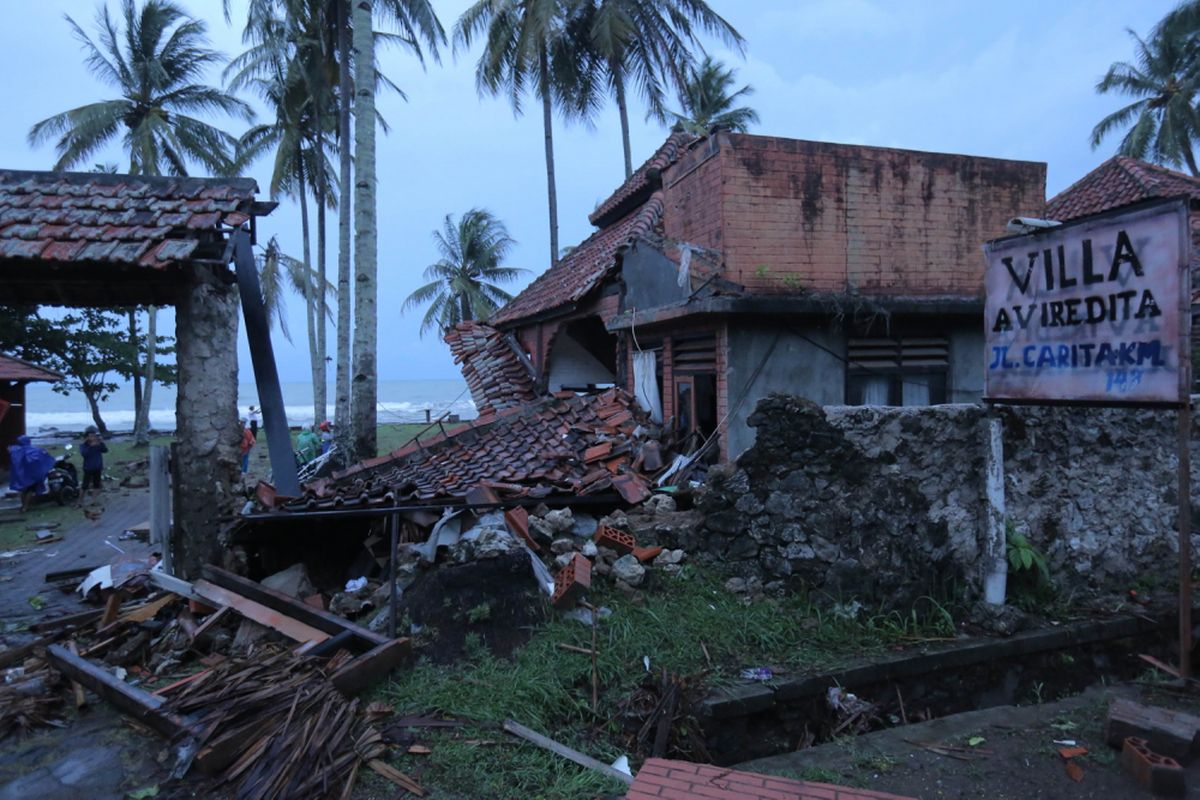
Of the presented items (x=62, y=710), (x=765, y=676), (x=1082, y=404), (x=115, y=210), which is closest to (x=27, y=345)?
(x=115, y=210)

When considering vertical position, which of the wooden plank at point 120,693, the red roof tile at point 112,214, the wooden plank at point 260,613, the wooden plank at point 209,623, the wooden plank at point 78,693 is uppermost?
the red roof tile at point 112,214

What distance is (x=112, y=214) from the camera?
6488 mm

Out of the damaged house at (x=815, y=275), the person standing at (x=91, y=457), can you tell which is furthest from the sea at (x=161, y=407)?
the damaged house at (x=815, y=275)

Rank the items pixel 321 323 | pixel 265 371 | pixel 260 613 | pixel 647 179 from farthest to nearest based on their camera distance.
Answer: pixel 321 323 < pixel 647 179 < pixel 265 371 < pixel 260 613

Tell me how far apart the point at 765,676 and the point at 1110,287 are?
382 cm

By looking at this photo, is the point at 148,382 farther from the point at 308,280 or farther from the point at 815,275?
the point at 815,275

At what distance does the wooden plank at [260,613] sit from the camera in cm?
512

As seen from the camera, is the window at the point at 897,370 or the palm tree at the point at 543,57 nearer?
the window at the point at 897,370

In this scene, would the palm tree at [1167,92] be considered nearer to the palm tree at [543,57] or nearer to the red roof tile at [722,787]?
the palm tree at [543,57]

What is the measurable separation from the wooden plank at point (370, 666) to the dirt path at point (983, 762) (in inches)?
92.8

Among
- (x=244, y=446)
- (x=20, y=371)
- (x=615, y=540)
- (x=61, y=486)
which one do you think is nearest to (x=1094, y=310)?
(x=615, y=540)

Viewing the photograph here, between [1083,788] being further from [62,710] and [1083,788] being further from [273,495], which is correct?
[273,495]

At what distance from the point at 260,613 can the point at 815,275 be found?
7.16 metres

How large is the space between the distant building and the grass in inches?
699
